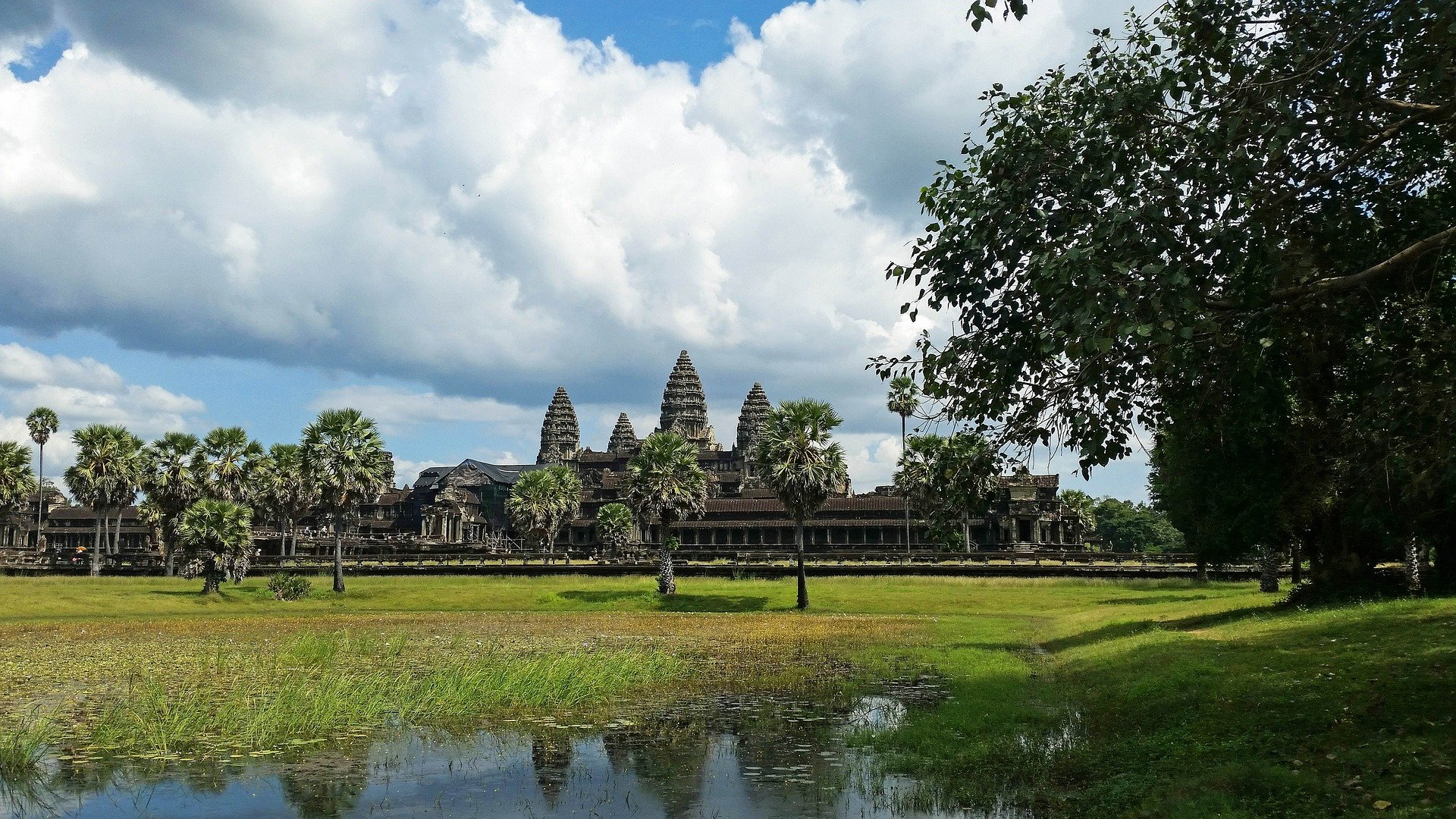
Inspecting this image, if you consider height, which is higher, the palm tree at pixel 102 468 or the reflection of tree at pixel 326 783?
the palm tree at pixel 102 468

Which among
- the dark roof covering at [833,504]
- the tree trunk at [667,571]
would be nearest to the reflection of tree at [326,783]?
the tree trunk at [667,571]

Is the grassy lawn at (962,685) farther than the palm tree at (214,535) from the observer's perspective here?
No

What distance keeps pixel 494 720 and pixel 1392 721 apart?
1385 cm

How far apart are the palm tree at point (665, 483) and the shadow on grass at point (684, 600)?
8.62 ft

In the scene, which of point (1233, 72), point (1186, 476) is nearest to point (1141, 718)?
point (1233, 72)

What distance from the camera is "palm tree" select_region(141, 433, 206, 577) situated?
245 feet

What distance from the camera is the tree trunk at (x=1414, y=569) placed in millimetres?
29297

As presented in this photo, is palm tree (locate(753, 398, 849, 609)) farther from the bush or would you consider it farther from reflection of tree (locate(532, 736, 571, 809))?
reflection of tree (locate(532, 736, 571, 809))

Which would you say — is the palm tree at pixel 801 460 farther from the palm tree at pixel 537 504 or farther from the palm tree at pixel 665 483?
the palm tree at pixel 537 504

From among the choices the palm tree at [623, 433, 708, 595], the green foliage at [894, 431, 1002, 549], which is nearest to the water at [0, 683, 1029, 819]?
the green foliage at [894, 431, 1002, 549]

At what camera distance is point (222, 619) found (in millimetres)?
47312

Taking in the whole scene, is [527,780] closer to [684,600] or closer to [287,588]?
[684,600]

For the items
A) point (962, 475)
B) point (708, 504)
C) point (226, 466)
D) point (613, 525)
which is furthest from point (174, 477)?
point (962, 475)

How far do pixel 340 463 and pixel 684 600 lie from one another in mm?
24194
